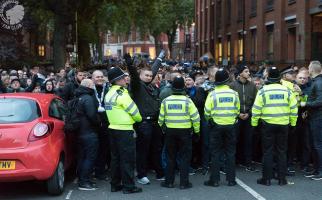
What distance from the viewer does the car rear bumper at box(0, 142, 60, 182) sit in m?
7.91

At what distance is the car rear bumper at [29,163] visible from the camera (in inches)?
311

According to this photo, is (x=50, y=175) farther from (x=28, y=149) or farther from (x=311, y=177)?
(x=311, y=177)

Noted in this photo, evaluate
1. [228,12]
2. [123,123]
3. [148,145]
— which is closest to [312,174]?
[148,145]

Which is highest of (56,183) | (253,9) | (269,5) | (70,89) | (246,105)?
(253,9)

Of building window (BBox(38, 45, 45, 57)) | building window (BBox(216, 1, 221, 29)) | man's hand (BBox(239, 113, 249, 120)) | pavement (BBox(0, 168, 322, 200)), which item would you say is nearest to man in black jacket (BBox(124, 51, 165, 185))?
pavement (BBox(0, 168, 322, 200))

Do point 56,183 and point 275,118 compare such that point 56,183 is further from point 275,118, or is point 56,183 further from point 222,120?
point 275,118

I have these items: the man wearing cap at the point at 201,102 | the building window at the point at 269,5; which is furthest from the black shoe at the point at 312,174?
the building window at the point at 269,5

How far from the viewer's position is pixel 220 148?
9359mm

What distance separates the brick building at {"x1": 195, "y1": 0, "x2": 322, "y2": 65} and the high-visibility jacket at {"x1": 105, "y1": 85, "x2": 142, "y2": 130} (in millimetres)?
14853

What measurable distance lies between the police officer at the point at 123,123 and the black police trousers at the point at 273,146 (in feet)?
7.35

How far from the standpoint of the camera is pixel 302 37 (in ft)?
76.4

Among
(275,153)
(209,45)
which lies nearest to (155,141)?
(275,153)

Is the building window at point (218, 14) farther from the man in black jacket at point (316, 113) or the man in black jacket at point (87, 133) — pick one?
the man in black jacket at point (87, 133)

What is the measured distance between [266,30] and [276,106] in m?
21.2
